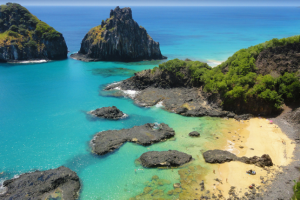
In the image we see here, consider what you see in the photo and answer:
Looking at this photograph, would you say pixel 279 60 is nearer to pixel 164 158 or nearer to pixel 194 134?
pixel 194 134

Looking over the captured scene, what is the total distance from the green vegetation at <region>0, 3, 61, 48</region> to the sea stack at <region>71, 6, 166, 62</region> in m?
19.5

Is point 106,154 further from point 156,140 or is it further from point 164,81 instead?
point 164,81

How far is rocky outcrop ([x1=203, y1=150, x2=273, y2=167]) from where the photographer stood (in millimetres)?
32750

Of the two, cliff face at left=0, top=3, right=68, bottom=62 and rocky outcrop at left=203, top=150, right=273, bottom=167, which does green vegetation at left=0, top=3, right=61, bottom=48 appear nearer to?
cliff face at left=0, top=3, right=68, bottom=62

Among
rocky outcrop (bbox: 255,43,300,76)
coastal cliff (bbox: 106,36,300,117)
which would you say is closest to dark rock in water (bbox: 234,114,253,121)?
coastal cliff (bbox: 106,36,300,117)

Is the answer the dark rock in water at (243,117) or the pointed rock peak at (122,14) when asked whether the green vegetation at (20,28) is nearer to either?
the pointed rock peak at (122,14)

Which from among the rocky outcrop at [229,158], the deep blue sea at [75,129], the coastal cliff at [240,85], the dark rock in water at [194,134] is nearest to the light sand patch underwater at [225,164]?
the deep blue sea at [75,129]

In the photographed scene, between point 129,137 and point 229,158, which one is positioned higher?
point 129,137

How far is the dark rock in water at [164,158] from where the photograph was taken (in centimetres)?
3381

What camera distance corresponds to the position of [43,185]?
95.3 feet

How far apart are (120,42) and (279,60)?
70.3m

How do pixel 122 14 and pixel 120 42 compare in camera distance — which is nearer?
pixel 120 42

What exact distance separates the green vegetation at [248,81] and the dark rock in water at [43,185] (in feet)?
124

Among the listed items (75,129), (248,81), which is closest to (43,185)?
(75,129)
